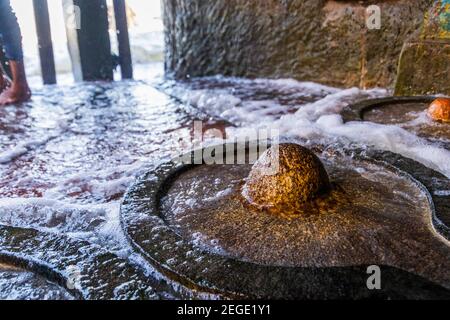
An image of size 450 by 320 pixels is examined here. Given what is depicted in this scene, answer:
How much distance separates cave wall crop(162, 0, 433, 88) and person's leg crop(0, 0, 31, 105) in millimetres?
2737

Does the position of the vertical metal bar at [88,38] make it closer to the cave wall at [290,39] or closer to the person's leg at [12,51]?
the cave wall at [290,39]

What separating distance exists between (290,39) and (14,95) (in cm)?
384

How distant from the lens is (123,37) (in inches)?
280

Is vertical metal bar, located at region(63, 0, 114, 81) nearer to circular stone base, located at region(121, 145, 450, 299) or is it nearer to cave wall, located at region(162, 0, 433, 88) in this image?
cave wall, located at region(162, 0, 433, 88)

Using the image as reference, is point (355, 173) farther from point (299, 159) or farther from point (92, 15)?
point (92, 15)

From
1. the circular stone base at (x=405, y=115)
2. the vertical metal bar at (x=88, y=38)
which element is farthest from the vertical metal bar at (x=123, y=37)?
the circular stone base at (x=405, y=115)

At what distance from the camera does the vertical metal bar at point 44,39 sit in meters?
6.36

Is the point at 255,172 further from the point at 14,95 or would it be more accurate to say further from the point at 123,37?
the point at 123,37

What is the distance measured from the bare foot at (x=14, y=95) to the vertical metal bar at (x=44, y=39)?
1.35 metres

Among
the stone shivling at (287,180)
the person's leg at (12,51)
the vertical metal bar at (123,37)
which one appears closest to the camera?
the stone shivling at (287,180)

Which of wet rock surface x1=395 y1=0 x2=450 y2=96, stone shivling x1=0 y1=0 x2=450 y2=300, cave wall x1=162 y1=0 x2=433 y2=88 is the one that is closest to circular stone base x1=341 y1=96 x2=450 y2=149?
stone shivling x1=0 y1=0 x2=450 y2=300
